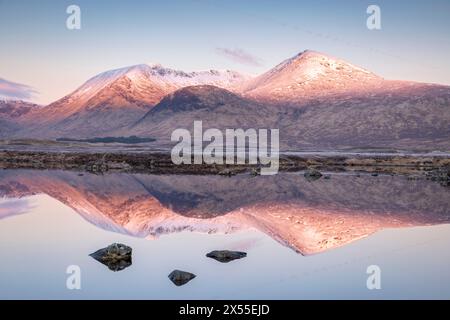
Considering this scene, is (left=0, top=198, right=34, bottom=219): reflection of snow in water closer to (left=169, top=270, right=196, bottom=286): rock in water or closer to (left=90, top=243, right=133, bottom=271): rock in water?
(left=90, top=243, right=133, bottom=271): rock in water

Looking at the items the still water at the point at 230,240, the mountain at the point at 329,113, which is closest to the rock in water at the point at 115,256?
the still water at the point at 230,240

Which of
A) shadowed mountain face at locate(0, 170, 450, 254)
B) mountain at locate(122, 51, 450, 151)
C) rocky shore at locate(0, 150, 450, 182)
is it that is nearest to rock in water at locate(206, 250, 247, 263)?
shadowed mountain face at locate(0, 170, 450, 254)

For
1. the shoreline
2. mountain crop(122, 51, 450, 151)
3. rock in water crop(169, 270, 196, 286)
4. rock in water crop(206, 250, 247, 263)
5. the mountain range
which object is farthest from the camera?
the mountain range

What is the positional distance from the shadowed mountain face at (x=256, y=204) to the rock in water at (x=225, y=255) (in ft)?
7.54

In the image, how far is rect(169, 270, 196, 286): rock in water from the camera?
13.2 metres

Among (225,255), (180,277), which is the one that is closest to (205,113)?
(225,255)

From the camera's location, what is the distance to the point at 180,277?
1334 centimetres

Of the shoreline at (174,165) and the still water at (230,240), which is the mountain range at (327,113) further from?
the still water at (230,240)

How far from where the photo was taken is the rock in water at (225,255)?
1603 centimetres

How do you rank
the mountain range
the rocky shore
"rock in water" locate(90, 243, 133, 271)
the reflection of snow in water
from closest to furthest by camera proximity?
"rock in water" locate(90, 243, 133, 271) → the reflection of snow in water → the rocky shore → the mountain range

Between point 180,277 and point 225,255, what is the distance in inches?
119

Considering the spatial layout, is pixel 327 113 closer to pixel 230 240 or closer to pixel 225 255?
pixel 230 240

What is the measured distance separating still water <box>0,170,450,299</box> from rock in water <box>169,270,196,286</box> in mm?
157
